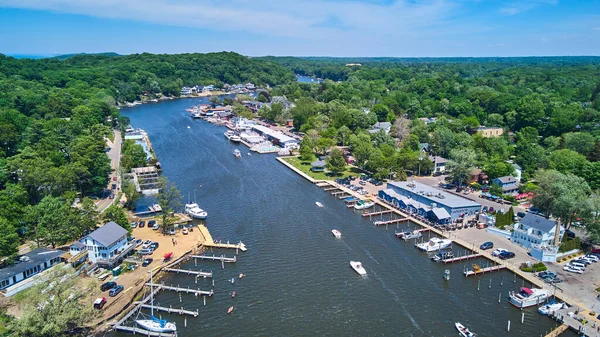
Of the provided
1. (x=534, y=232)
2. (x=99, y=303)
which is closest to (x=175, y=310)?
(x=99, y=303)

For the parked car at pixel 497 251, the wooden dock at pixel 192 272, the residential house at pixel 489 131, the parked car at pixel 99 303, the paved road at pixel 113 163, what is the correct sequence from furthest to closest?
the residential house at pixel 489 131, the paved road at pixel 113 163, the parked car at pixel 497 251, the wooden dock at pixel 192 272, the parked car at pixel 99 303

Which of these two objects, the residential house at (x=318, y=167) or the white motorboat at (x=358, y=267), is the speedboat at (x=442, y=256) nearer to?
the white motorboat at (x=358, y=267)

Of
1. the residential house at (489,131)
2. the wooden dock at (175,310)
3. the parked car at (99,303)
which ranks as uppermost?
the residential house at (489,131)

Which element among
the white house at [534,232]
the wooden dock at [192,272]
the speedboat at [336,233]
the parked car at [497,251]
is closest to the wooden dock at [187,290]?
the wooden dock at [192,272]

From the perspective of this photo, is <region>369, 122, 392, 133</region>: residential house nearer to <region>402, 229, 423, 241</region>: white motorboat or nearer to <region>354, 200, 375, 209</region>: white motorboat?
<region>354, 200, 375, 209</region>: white motorboat

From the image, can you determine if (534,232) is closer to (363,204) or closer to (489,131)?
(363,204)

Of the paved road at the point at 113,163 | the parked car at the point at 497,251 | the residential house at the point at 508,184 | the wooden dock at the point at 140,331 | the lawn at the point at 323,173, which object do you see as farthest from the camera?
the lawn at the point at 323,173

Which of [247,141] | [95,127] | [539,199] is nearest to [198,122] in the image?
[247,141]

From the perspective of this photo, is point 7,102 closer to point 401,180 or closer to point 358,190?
point 358,190
